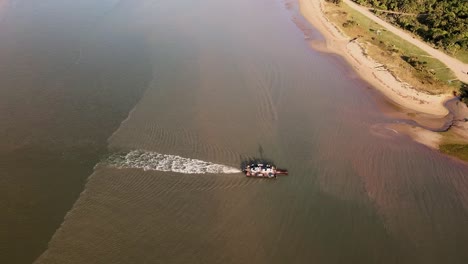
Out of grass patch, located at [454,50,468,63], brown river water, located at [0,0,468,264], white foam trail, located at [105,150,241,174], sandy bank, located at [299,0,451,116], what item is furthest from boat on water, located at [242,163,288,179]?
grass patch, located at [454,50,468,63]

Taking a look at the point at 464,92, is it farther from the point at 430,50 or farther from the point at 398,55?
the point at 430,50

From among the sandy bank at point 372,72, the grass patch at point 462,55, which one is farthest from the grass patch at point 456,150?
the grass patch at point 462,55

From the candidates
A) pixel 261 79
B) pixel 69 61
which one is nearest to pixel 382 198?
pixel 261 79

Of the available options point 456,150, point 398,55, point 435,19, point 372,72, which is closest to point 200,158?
point 456,150

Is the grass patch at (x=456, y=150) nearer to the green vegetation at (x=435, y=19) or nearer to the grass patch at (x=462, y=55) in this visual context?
the grass patch at (x=462, y=55)

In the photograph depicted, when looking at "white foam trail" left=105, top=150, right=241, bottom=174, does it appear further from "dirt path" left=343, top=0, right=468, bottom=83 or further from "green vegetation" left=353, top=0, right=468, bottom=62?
"green vegetation" left=353, top=0, right=468, bottom=62

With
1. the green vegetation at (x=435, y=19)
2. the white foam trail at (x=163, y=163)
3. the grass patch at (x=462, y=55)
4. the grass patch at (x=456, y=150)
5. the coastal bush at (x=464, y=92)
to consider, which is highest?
the green vegetation at (x=435, y=19)
